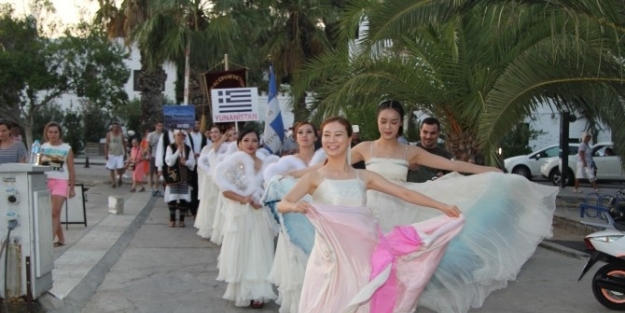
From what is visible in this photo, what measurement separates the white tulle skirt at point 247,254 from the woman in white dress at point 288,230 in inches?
15.4

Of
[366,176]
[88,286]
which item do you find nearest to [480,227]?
[366,176]

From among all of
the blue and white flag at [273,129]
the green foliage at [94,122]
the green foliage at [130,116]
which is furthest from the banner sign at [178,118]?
the green foliage at [130,116]

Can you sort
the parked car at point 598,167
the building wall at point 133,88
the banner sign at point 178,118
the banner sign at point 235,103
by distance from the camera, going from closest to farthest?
the banner sign at point 235,103, the banner sign at point 178,118, the parked car at point 598,167, the building wall at point 133,88

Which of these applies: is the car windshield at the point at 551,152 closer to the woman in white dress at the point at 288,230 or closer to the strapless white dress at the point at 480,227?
the woman in white dress at the point at 288,230

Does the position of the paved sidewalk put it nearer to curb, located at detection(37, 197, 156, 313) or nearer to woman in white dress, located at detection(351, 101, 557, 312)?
curb, located at detection(37, 197, 156, 313)

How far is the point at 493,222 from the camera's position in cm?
641

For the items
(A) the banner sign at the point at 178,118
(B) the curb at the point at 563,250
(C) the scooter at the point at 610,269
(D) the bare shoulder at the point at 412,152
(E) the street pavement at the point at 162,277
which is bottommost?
(B) the curb at the point at 563,250

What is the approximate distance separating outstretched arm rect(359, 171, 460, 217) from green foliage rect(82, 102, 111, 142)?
48822 millimetres

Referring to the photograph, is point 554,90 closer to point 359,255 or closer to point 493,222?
point 493,222

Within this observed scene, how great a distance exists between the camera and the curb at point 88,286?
7.51 meters

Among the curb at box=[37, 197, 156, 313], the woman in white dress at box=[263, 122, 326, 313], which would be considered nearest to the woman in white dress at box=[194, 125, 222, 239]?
the curb at box=[37, 197, 156, 313]

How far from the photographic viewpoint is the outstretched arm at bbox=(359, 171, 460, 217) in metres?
5.57

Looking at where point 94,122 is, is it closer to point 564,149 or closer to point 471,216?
point 564,149

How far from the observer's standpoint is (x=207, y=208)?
13930mm
